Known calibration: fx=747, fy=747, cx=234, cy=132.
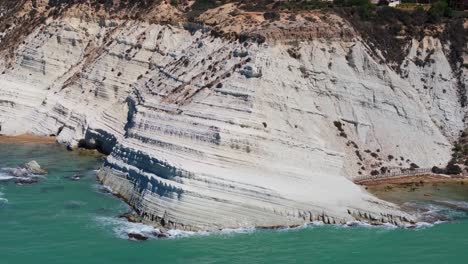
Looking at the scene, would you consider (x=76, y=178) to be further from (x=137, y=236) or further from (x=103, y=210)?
(x=137, y=236)

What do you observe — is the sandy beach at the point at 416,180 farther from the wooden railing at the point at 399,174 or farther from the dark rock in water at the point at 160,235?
the dark rock in water at the point at 160,235

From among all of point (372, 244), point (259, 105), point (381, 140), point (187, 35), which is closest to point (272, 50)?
point (259, 105)

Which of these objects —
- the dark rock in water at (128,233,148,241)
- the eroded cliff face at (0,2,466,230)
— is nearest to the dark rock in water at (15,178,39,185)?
the eroded cliff face at (0,2,466,230)

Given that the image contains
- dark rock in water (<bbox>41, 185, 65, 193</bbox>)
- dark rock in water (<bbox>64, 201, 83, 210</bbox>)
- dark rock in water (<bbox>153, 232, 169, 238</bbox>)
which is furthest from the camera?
dark rock in water (<bbox>41, 185, 65, 193</bbox>)

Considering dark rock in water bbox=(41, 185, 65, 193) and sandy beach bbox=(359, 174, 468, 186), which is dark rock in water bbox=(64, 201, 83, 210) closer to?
dark rock in water bbox=(41, 185, 65, 193)

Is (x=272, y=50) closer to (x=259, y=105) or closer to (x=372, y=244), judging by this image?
(x=259, y=105)
